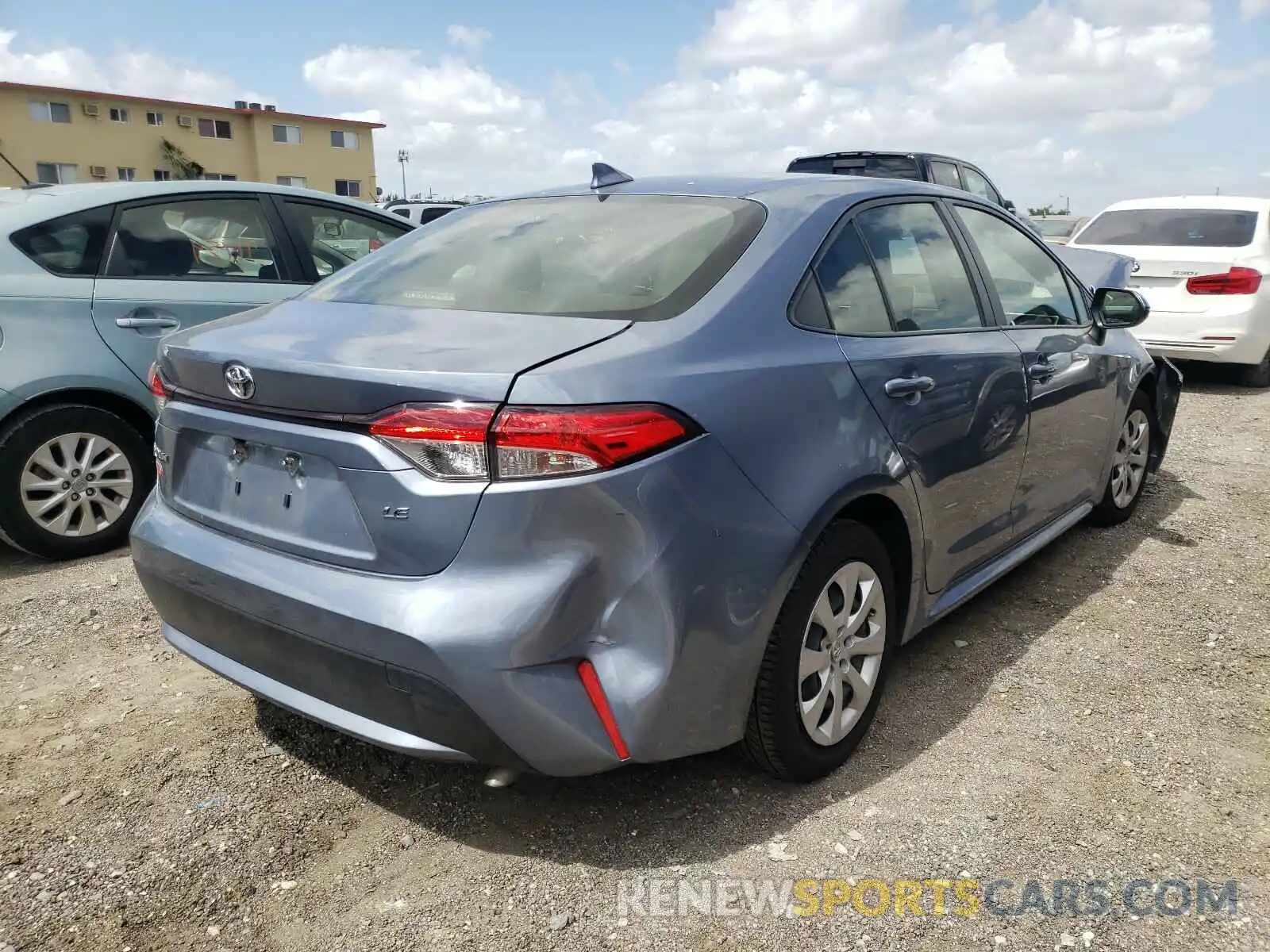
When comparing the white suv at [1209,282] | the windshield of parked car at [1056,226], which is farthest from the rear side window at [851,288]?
the windshield of parked car at [1056,226]

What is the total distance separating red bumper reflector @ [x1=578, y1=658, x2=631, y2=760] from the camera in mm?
2107

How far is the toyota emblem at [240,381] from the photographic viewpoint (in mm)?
2301

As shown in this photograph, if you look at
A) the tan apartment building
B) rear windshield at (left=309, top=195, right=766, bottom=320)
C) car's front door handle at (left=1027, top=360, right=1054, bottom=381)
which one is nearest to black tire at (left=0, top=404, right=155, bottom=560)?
rear windshield at (left=309, top=195, right=766, bottom=320)

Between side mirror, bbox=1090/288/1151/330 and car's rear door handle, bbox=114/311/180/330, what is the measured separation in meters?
4.15

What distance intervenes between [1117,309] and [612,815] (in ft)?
10.5

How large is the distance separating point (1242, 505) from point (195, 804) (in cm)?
520

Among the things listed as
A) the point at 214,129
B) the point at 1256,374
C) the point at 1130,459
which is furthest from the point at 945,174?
the point at 214,129

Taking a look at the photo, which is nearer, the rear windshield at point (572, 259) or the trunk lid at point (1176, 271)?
the rear windshield at point (572, 259)

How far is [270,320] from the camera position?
8.43 feet

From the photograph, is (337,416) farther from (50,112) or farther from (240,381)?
(50,112)

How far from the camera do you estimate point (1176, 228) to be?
8.82 metres

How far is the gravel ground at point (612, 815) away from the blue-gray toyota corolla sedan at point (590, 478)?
0.94 feet

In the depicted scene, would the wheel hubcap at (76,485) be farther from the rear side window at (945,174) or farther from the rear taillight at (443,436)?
the rear side window at (945,174)

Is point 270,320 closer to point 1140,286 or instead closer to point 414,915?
point 414,915
